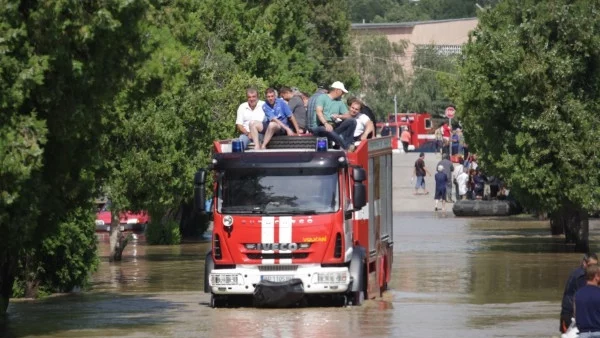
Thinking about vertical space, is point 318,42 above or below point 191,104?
above

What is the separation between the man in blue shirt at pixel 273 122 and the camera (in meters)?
24.0

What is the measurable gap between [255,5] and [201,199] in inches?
1432

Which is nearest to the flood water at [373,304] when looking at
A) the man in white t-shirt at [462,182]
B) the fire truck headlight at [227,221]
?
the fire truck headlight at [227,221]

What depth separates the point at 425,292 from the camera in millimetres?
27203

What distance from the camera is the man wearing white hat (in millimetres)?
24078

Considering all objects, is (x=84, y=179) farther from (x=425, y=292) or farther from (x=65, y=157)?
(x=425, y=292)

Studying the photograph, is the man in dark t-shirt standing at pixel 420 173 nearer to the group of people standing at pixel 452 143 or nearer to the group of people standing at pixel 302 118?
the group of people standing at pixel 452 143

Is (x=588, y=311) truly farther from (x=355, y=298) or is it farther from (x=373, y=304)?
(x=373, y=304)

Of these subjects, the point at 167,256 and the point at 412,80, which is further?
the point at 412,80

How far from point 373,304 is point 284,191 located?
252 cm

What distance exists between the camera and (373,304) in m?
24.0

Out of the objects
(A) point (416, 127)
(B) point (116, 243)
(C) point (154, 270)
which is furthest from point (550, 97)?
(A) point (416, 127)

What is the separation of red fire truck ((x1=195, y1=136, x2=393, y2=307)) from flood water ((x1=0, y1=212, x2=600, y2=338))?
45 cm

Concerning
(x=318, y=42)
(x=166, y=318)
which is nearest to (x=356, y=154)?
(x=166, y=318)
